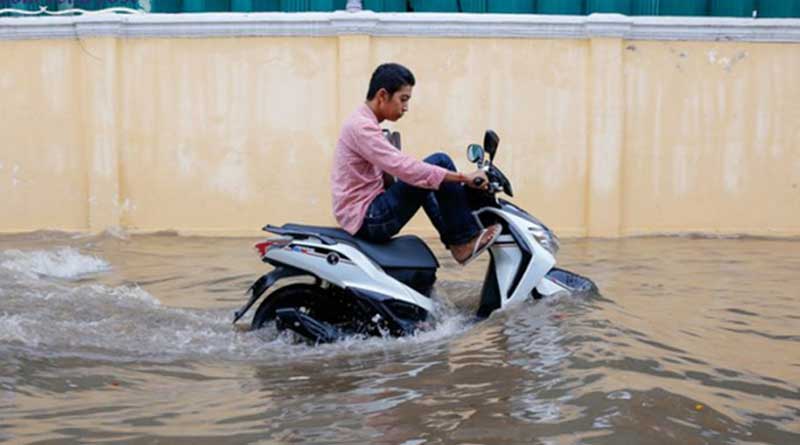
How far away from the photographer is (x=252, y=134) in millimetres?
10258

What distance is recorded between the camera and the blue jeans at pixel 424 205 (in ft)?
15.9

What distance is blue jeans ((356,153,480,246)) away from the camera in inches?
191

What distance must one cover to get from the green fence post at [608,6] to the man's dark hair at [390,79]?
6.45m

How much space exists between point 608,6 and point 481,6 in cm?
136

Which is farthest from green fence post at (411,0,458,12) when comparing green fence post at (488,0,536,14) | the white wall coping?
the white wall coping

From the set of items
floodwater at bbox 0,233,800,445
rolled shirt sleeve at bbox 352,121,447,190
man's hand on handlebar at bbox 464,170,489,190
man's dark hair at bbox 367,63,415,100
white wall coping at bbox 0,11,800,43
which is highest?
white wall coping at bbox 0,11,800,43

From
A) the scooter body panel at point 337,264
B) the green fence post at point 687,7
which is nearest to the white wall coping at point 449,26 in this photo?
the green fence post at point 687,7

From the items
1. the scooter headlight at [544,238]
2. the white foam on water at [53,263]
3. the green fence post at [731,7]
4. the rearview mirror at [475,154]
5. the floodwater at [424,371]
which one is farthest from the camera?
the green fence post at [731,7]

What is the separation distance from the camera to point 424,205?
5047 mm

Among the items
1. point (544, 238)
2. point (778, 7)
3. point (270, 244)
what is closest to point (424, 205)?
point (544, 238)

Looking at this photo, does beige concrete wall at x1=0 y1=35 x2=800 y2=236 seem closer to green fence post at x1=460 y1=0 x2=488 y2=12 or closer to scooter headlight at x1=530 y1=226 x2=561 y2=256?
green fence post at x1=460 y1=0 x2=488 y2=12

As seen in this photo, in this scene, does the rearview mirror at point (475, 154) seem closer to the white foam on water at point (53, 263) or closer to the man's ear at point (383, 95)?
the man's ear at point (383, 95)

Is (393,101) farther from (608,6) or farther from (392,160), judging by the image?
(608,6)

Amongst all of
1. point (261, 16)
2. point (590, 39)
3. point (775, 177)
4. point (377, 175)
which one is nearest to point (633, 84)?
point (590, 39)
